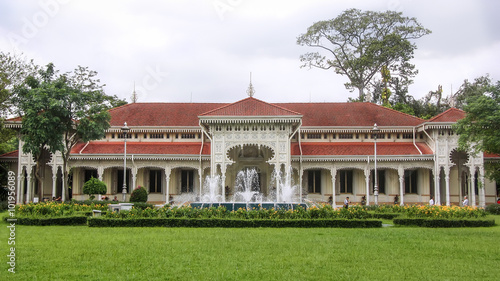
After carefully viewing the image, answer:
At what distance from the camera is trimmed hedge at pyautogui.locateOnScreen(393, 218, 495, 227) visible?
20.2 m

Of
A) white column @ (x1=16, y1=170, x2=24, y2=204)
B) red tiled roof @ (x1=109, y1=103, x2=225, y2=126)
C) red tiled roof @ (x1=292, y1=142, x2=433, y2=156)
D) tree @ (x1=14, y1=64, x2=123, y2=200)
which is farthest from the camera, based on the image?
red tiled roof @ (x1=109, y1=103, x2=225, y2=126)

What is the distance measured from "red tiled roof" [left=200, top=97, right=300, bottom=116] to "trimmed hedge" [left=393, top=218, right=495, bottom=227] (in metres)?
12.0

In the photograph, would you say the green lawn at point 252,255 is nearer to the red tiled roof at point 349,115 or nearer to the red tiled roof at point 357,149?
the red tiled roof at point 357,149

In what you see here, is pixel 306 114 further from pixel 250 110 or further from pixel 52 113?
pixel 52 113

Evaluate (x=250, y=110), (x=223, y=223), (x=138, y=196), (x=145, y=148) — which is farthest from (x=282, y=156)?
(x=223, y=223)

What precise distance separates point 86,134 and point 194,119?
1039 cm

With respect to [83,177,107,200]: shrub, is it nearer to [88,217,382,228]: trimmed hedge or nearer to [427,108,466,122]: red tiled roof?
[88,217,382,228]: trimmed hedge

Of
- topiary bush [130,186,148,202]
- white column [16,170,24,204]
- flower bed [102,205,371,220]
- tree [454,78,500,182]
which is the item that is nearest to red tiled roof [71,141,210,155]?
white column [16,170,24,204]

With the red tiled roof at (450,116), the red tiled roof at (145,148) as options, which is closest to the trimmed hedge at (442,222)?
the red tiled roof at (450,116)

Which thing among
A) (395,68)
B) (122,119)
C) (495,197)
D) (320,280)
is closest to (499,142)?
(320,280)

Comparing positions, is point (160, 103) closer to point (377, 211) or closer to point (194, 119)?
point (194, 119)

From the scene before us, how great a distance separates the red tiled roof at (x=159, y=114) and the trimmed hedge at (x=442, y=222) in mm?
19196

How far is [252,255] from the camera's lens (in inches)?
495

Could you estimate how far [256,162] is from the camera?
36.0m
